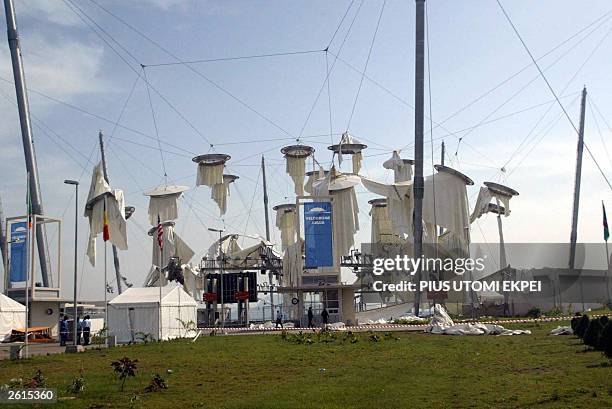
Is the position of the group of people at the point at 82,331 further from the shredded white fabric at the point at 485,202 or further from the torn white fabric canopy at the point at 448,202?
the shredded white fabric at the point at 485,202

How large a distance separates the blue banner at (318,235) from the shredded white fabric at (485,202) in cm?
2256

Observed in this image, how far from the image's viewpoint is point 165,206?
78.2 meters

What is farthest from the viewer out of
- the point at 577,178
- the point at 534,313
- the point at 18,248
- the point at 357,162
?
the point at 357,162

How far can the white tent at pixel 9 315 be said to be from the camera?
1768 inches

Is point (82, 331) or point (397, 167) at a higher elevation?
point (397, 167)

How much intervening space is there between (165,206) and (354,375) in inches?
2419

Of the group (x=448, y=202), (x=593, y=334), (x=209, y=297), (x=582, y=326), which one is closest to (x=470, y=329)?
(x=582, y=326)

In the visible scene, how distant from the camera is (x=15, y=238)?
139 feet

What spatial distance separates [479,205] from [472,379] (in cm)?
5314

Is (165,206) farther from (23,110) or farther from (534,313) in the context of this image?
(534,313)

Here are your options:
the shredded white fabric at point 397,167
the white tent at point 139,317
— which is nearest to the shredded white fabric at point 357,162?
the shredded white fabric at point 397,167

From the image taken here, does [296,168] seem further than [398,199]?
Yes

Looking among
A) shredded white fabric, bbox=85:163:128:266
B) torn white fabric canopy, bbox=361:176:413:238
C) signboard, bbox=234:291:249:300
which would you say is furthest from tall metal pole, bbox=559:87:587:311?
shredded white fabric, bbox=85:163:128:266

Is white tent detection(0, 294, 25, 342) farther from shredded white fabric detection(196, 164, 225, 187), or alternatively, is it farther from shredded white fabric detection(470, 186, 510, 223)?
shredded white fabric detection(470, 186, 510, 223)
